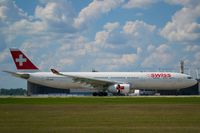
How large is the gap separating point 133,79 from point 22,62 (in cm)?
1783

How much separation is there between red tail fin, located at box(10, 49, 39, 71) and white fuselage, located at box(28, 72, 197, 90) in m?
1.49

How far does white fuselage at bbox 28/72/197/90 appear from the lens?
63.7 m

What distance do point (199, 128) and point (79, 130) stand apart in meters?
4.78

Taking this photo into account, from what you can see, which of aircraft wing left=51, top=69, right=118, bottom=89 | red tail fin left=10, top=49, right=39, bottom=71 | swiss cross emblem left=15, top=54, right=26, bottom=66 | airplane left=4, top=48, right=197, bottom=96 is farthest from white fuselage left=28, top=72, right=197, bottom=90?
swiss cross emblem left=15, top=54, right=26, bottom=66

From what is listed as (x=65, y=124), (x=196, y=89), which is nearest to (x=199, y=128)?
(x=65, y=124)

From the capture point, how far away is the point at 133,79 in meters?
63.6

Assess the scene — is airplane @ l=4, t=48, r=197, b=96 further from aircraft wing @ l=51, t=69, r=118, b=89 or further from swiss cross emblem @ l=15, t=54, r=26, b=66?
swiss cross emblem @ l=15, t=54, r=26, b=66

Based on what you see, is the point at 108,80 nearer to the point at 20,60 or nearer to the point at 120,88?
the point at 120,88

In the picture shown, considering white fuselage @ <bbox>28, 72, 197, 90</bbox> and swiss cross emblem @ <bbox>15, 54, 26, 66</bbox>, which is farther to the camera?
swiss cross emblem @ <bbox>15, 54, 26, 66</bbox>

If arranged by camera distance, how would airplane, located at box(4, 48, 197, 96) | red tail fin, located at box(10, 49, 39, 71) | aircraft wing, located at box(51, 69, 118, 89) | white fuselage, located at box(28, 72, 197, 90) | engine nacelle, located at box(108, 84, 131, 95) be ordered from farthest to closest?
red tail fin, located at box(10, 49, 39, 71) < white fuselage, located at box(28, 72, 197, 90) < airplane, located at box(4, 48, 197, 96) < aircraft wing, located at box(51, 69, 118, 89) < engine nacelle, located at box(108, 84, 131, 95)

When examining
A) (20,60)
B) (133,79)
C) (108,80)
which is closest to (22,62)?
(20,60)

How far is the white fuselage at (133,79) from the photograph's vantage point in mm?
63688

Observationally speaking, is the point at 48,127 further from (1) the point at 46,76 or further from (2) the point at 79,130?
(1) the point at 46,76

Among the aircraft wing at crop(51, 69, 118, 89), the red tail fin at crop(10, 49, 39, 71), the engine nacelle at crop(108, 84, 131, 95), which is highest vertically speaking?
the red tail fin at crop(10, 49, 39, 71)
